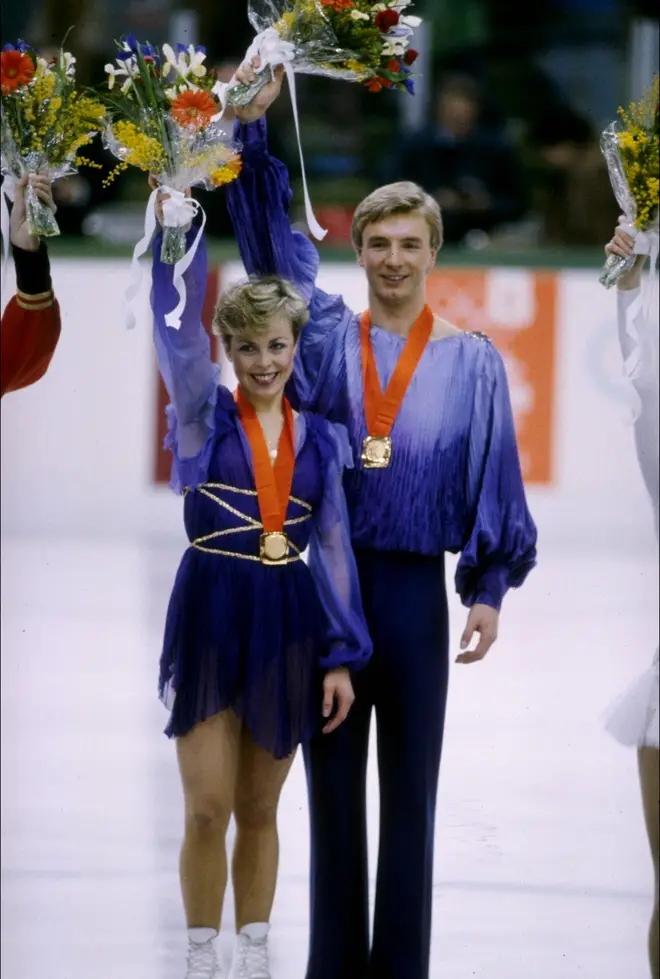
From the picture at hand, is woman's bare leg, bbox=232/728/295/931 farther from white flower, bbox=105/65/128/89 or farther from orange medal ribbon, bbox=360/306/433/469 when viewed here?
white flower, bbox=105/65/128/89

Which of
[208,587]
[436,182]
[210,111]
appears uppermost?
[436,182]

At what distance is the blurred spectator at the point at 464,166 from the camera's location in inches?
445

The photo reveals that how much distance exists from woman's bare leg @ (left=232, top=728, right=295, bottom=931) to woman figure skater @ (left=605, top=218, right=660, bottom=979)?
68cm

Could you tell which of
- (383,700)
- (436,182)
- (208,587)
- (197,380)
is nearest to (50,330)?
(197,380)

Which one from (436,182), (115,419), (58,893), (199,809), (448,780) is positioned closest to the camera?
(199,809)

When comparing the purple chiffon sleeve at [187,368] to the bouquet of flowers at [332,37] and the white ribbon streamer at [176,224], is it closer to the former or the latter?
the white ribbon streamer at [176,224]

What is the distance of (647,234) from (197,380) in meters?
0.95

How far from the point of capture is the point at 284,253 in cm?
400

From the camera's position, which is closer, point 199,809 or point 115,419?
point 199,809

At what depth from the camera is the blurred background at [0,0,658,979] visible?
4.58 meters

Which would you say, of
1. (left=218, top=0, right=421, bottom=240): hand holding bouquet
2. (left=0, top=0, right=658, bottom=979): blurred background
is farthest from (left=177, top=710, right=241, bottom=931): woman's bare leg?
(left=218, top=0, right=421, bottom=240): hand holding bouquet

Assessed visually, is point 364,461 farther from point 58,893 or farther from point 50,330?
point 58,893

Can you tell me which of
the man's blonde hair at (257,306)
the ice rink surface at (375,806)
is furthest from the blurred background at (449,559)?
the man's blonde hair at (257,306)

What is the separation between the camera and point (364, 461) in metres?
3.96
